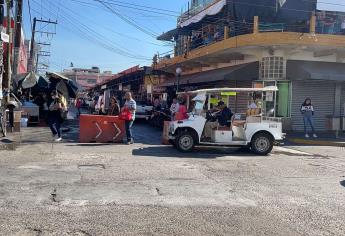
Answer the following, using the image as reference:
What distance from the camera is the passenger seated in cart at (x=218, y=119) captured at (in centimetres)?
1402

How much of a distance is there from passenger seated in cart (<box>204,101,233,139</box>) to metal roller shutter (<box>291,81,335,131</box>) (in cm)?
863

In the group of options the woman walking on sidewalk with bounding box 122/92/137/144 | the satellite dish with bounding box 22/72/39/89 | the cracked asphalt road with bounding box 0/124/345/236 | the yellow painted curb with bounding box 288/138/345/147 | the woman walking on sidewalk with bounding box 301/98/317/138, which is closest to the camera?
the cracked asphalt road with bounding box 0/124/345/236

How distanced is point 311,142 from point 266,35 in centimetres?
498

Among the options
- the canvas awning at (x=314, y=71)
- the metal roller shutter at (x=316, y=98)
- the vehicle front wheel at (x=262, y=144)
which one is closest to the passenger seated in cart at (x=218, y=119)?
the vehicle front wheel at (x=262, y=144)

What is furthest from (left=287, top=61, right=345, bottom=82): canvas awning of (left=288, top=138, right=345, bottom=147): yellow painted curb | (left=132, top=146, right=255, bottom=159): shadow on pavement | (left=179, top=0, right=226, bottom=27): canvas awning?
(left=132, top=146, right=255, bottom=159): shadow on pavement

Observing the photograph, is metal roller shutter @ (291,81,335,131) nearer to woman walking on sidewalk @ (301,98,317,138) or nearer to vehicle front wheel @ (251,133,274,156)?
woman walking on sidewalk @ (301,98,317,138)

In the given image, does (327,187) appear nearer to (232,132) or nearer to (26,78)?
(232,132)

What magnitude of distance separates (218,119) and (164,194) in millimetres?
6641

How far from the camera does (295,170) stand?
36.1 feet

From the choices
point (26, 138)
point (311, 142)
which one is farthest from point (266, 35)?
point (26, 138)

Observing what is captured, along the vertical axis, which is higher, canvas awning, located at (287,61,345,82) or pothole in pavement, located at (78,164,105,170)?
canvas awning, located at (287,61,345,82)

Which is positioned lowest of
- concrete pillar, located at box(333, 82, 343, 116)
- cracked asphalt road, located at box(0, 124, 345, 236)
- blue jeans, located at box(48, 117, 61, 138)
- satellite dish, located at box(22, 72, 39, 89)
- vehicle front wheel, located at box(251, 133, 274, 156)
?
cracked asphalt road, located at box(0, 124, 345, 236)

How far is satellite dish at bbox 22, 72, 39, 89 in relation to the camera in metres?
24.6

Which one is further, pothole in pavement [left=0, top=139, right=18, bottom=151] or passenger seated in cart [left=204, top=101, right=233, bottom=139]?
passenger seated in cart [left=204, top=101, right=233, bottom=139]
